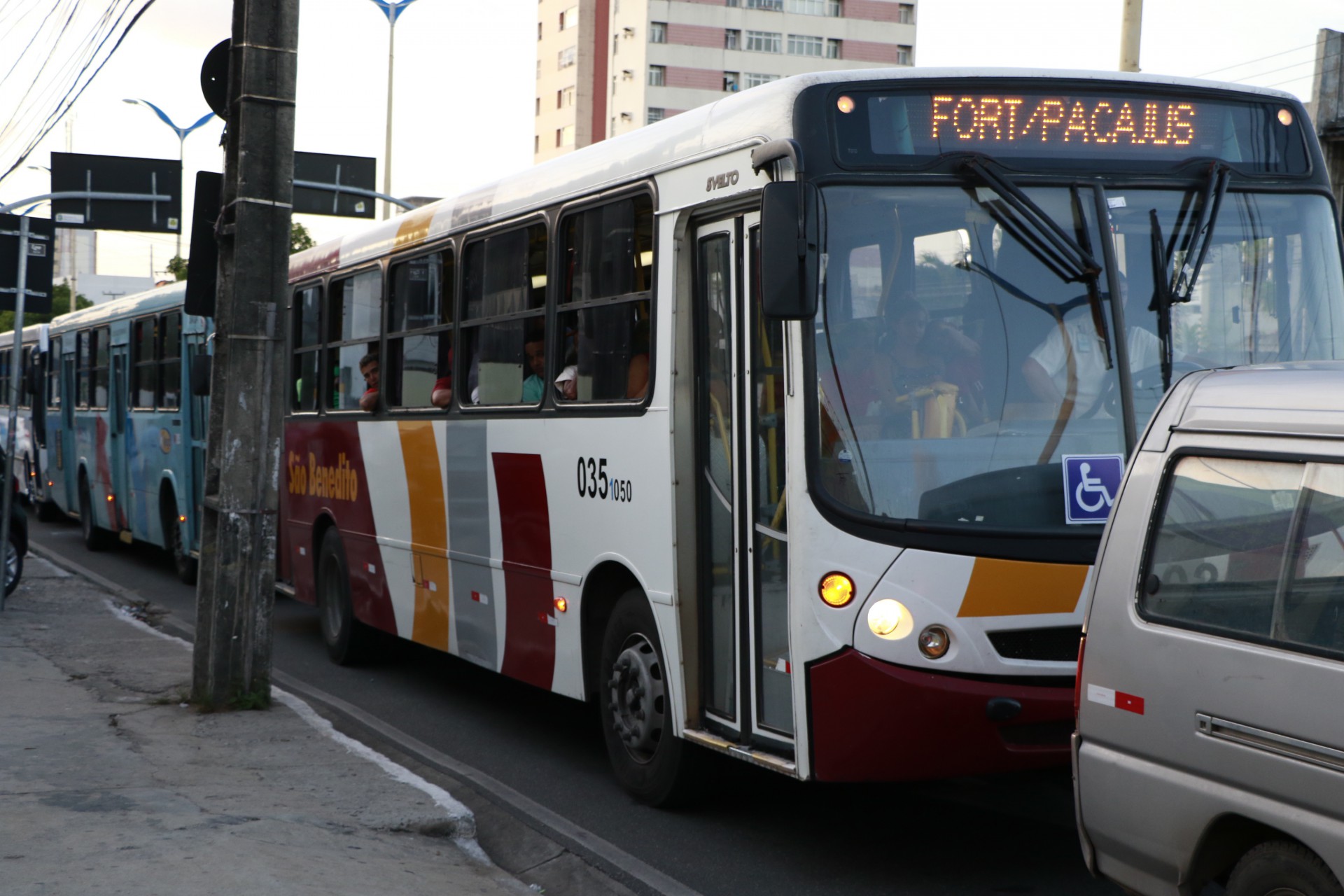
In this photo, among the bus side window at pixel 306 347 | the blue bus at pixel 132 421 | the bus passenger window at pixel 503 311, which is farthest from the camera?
the blue bus at pixel 132 421

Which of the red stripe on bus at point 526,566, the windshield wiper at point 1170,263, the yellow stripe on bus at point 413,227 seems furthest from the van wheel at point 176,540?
the windshield wiper at point 1170,263

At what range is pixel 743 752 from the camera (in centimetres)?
627

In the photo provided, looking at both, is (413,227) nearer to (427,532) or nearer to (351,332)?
(351,332)

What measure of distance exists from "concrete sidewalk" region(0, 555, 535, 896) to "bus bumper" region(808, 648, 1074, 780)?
4.58 feet

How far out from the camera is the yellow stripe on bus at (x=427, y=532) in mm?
9664

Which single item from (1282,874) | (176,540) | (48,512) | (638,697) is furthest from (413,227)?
(48,512)

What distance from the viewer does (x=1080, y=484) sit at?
5754mm

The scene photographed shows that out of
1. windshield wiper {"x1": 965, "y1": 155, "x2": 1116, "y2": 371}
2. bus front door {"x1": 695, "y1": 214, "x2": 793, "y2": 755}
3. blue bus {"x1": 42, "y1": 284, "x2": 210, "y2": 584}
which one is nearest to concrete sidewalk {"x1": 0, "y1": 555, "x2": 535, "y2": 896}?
bus front door {"x1": 695, "y1": 214, "x2": 793, "y2": 755}

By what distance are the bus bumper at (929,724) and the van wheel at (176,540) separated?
40.1 ft

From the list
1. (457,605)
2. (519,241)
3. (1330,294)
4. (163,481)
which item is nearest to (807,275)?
(1330,294)

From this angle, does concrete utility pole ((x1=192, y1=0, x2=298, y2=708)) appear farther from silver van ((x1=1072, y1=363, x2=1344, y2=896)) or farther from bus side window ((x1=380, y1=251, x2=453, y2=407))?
silver van ((x1=1072, y1=363, x2=1344, y2=896))

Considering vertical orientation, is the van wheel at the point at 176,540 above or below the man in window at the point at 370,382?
below

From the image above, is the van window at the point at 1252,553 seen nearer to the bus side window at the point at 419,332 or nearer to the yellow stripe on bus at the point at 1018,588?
the yellow stripe on bus at the point at 1018,588

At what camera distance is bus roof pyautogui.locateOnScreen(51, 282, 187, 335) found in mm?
17031
